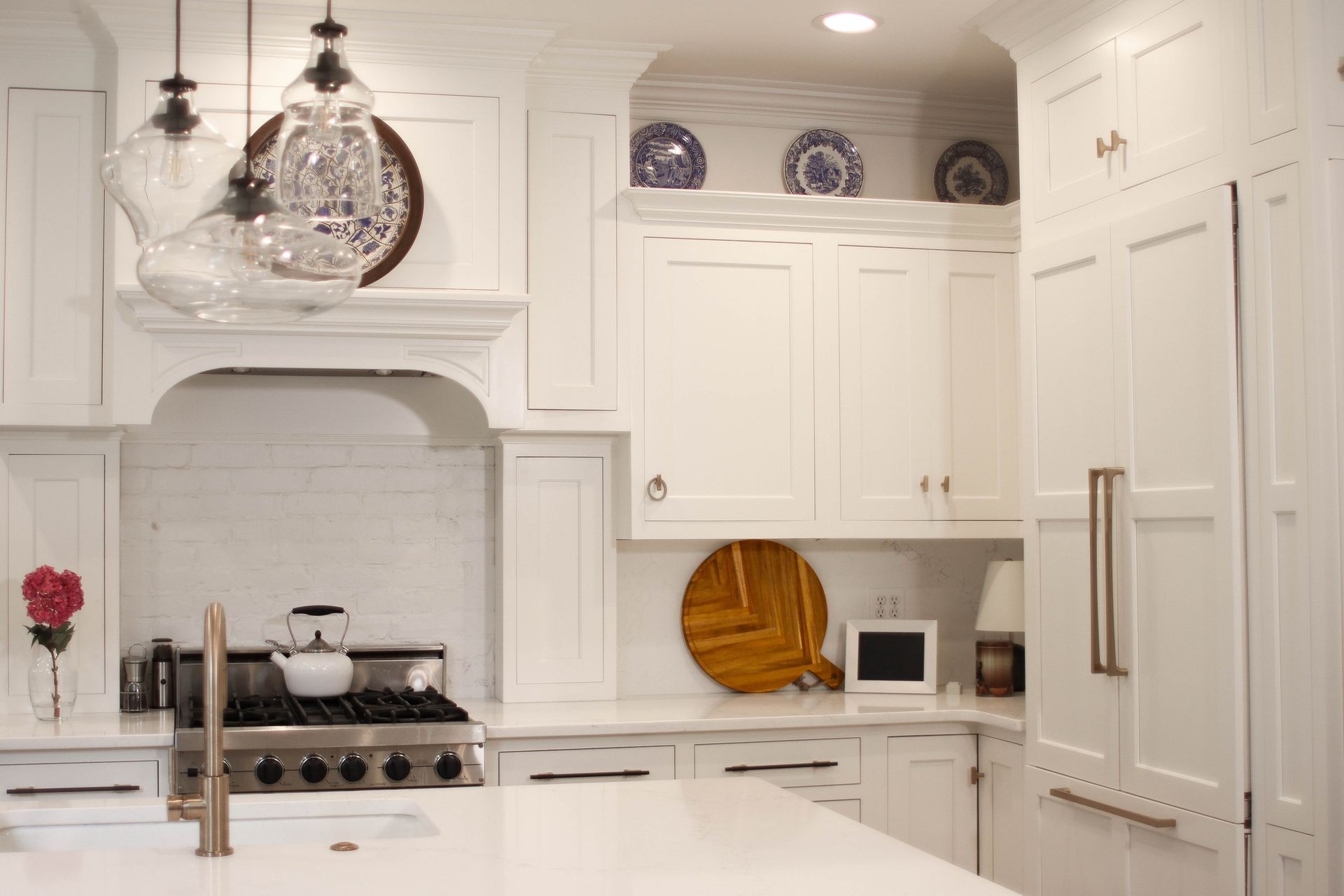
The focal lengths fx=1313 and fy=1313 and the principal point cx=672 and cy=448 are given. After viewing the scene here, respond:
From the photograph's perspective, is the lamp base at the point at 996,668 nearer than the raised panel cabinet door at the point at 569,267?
No

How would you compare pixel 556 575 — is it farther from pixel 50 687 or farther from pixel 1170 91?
pixel 1170 91

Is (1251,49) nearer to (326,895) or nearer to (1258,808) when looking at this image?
(1258,808)

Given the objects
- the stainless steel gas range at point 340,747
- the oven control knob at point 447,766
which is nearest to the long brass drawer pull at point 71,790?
the stainless steel gas range at point 340,747

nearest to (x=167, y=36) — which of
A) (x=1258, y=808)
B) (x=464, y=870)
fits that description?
(x=464, y=870)

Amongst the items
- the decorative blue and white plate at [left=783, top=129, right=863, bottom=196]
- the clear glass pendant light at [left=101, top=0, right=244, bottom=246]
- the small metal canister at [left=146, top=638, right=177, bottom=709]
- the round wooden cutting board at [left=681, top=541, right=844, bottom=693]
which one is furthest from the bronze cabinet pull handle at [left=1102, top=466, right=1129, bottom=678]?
the small metal canister at [left=146, top=638, right=177, bottom=709]

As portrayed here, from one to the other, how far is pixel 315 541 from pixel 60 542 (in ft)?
2.22

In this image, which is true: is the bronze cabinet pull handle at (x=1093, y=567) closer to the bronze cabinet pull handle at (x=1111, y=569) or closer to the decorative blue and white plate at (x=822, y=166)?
the bronze cabinet pull handle at (x=1111, y=569)

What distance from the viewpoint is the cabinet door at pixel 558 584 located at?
373 centimetres

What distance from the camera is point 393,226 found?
3.42m

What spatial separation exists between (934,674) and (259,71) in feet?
8.47

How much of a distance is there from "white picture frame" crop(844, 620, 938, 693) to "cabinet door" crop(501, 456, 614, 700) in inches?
31.1

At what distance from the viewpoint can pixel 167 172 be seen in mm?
1473

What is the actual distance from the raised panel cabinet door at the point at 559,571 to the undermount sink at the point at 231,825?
1.62 m

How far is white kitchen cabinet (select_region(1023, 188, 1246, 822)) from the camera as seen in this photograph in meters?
2.62
